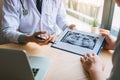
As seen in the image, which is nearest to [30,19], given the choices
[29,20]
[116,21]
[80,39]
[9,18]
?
[29,20]

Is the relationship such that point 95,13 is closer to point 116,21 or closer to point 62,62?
point 116,21

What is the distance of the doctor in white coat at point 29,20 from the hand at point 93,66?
1.04 feet

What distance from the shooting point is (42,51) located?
4.28ft

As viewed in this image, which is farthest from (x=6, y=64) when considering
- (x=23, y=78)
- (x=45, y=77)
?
(x=45, y=77)

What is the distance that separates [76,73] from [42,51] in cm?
32

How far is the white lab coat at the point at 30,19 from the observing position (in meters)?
1.47

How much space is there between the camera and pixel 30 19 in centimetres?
162

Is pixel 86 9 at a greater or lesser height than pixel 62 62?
greater

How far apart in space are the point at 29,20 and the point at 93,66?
0.75 m

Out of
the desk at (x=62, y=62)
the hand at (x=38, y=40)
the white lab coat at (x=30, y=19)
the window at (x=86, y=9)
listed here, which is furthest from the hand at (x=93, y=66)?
the window at (x=86, y=9)

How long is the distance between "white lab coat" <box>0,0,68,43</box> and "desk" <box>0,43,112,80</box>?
0.18m

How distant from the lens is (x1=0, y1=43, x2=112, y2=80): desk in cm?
107

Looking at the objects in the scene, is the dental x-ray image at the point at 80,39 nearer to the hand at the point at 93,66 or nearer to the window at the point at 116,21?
the hand at the point at 93,66

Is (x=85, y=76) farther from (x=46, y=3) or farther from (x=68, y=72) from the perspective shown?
(x=46, y=3)
